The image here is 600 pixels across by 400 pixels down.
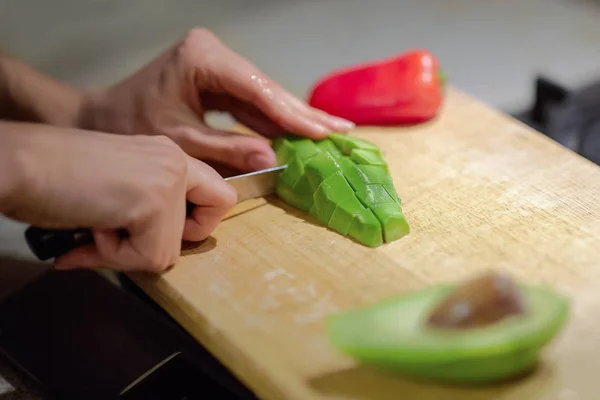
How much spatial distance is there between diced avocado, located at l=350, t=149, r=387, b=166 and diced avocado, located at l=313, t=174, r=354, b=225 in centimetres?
6

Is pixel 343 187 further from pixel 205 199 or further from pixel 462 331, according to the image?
pixel 462 331

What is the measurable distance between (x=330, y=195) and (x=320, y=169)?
6cm

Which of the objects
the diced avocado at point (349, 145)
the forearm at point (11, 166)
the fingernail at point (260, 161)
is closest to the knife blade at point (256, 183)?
the fingernail at point (260, 161)

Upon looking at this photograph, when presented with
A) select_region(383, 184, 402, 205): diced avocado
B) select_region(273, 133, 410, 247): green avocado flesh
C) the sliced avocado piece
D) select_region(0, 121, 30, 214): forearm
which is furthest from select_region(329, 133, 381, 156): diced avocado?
select_region(0, 121, 30, 214): forearm

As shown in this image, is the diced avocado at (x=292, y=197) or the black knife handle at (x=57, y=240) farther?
the diced avocado at (x=292, y=197)

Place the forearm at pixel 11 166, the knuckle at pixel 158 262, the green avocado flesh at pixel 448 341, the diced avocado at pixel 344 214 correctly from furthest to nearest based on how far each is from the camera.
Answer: the diced avocado at pixel 344 214
the knuckle at pixel 158 262
the forearm at pixel 11 166
the green avocado flesh at pixel 448 341

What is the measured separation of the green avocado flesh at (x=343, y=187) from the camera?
1.21 metres

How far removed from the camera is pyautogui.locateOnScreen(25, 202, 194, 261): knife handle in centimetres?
118

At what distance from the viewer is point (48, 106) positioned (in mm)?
1590

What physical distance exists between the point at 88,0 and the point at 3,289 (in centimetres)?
138

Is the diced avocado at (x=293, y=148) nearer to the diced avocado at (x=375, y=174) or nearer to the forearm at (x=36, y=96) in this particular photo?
the diced avocado at (x=375, y=174)

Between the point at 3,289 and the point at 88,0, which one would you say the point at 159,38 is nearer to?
the point at 88,0

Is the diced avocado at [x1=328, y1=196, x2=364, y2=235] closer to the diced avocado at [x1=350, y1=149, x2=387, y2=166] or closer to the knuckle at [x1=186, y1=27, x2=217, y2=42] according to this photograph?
the diced avocado at [x1=350, y1=149, x2=387, y2=166]

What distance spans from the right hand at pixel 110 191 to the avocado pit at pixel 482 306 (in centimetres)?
45
